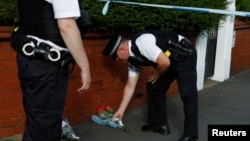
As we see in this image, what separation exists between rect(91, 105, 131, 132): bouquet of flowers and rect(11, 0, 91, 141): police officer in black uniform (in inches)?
85.4

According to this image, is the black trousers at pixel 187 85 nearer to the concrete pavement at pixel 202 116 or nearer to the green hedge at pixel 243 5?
the concrete pavement at pixel 202 116

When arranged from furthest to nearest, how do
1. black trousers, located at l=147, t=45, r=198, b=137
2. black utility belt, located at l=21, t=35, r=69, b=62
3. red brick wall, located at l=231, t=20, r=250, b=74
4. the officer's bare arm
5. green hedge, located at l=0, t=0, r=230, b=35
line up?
red brick wall, located at l=231, t=20, r=250, b=74 → black trousers, located at l=147, t=45, r=198, b=137 → green hedge, located at l=0, t=0, r=230, b=35 → black utility belt, located at l=21, t=35, r=69, b=62 → the officer's bare arm

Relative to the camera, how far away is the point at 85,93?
5277mm

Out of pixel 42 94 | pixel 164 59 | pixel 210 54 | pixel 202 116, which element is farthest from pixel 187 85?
pixel 210 54

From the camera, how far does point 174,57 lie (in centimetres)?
453

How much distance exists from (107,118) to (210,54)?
4.14 meters

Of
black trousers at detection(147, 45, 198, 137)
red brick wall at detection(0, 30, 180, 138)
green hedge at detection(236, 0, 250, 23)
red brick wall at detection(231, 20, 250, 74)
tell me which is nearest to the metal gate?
red brick wall at detection(231, 20, 250, 74)

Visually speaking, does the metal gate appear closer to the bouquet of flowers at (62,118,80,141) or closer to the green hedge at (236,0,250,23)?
the green hedge at (236,0,250,23)

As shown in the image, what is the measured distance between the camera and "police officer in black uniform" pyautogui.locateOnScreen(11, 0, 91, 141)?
2.88 metres

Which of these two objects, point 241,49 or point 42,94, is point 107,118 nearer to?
point 42,94

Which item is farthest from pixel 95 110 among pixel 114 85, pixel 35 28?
pixel 35 28

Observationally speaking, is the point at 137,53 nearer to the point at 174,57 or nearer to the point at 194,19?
the point at 174,57

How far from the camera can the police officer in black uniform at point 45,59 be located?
9.46 feet

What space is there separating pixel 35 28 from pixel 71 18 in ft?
0.99
